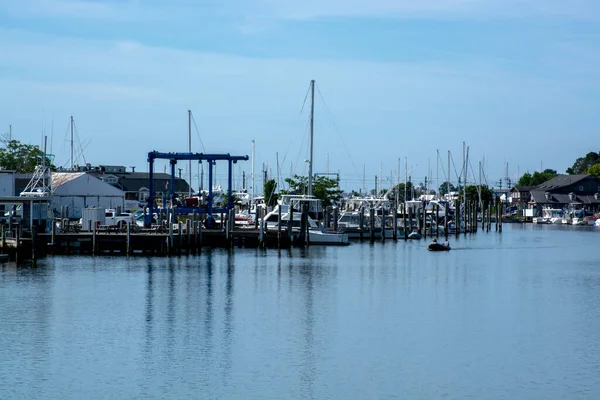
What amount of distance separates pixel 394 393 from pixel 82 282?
32642 millimetres

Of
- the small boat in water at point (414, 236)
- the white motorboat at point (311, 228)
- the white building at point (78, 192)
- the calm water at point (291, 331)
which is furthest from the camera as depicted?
the white building at point (78, 192)

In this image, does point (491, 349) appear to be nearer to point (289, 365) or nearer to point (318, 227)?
point (289, 365)

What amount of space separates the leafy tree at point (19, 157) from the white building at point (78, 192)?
21.6 m

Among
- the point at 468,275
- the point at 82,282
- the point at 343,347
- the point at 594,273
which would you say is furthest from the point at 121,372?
the point at 594,273

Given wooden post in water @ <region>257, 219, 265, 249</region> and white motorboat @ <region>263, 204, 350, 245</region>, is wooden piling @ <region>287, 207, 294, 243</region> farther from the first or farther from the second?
wooden post in water @ <region>257, 219, 265, 249</region>

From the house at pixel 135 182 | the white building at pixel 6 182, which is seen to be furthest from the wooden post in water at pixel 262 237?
the house at pixel 135 182

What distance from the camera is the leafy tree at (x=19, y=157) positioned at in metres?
139

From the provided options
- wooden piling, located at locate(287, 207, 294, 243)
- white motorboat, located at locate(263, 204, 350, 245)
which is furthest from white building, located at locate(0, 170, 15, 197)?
wooden piling, located at locate(287, 207, 294, 243)

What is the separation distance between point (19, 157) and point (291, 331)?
103 meters

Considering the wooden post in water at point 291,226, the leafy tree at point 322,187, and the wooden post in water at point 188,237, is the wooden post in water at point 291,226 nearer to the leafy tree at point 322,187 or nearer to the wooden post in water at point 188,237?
the wooden post in water at point 188,237

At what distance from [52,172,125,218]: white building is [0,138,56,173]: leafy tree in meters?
21.6

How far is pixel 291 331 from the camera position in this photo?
153 feet

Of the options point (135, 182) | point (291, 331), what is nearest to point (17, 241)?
point (291, 331)

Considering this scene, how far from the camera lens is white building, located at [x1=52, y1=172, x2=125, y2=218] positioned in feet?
373
